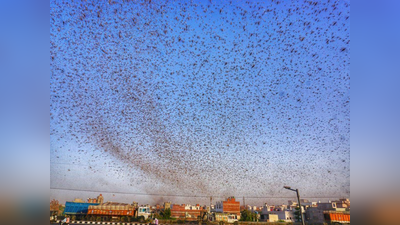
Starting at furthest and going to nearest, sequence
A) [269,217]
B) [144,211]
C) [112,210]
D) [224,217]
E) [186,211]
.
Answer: [269,217], [186,211], [224,217], [144,211], [112,210]

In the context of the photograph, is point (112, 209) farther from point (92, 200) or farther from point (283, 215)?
point (283, 215)

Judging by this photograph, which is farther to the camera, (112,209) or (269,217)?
(269,217)

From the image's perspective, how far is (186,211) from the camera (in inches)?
779

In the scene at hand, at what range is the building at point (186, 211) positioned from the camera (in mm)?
19141

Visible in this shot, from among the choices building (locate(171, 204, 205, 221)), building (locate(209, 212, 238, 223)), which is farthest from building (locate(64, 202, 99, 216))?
building (locate(209, 212, 238, 223))

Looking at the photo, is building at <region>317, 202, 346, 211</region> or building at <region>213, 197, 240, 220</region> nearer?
building at <region>317, 202, 346, 211</region>

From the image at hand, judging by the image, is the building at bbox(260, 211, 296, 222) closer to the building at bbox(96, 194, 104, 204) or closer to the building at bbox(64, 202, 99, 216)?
the building at bbox(96, 194, 104, 204)

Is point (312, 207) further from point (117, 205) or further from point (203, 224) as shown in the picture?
point (117, 205)

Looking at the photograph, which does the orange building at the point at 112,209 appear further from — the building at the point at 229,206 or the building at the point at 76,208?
the building at the point at 229,206

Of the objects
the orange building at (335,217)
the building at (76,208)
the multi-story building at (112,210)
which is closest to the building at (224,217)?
Answer: the multi-story building at (112,210)

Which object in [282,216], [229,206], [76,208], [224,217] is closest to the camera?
[76,208]

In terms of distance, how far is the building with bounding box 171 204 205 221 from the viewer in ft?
62.8

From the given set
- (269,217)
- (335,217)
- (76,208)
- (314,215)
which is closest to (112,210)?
(76,208)
